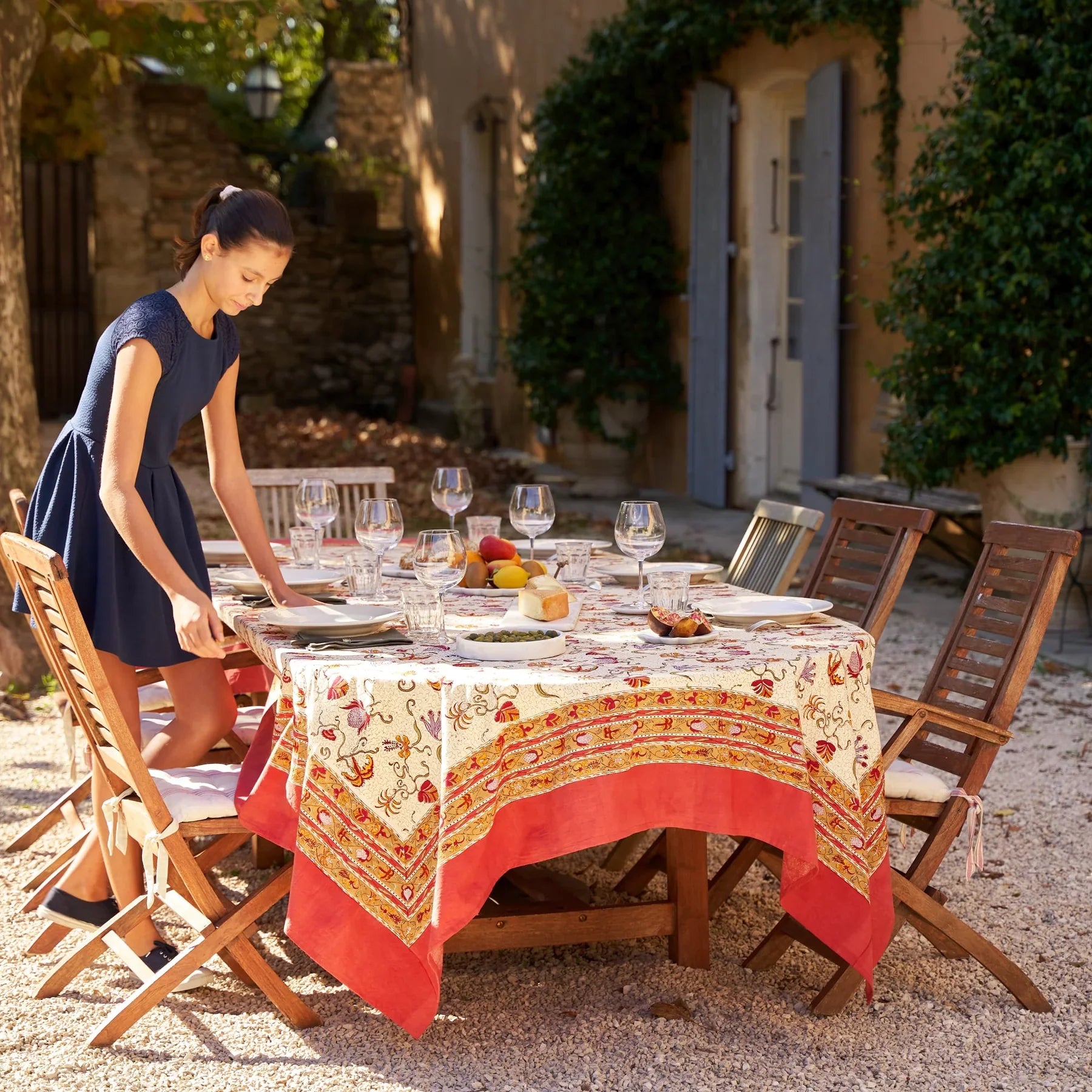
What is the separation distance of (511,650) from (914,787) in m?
0.97

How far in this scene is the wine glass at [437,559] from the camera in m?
2.89

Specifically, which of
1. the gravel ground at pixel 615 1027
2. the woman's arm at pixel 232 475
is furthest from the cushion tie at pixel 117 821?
the woman's arm at pixel 232 475

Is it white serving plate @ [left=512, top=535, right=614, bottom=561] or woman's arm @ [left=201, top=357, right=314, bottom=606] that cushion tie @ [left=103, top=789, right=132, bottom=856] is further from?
white serving plate @ [left=512, top=535, right=614, bottom=561]

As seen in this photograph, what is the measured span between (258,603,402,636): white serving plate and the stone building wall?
11.7 meters

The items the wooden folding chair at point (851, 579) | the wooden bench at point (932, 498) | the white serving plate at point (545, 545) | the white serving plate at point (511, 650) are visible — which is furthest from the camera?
the wooden bench at point (932, 498)

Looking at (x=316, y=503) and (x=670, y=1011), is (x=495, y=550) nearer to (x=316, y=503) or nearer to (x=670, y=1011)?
(x=316, y=503)

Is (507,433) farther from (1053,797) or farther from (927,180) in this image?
(1053,797)

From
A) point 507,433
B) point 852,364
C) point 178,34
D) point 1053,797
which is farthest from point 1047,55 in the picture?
point 178,34

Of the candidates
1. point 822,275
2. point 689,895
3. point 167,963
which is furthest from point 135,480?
point 822,275

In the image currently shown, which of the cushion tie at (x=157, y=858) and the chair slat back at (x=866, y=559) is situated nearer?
the cushion tie at (x=157, y=858)

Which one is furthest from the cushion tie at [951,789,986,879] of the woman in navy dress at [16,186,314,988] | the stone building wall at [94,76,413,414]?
the stone building wall at [94,76,413,414]

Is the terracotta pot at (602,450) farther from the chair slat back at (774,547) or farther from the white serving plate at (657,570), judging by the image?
the white serving plate at (657,570)

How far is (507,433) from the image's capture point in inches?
516

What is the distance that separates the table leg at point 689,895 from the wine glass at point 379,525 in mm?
844
